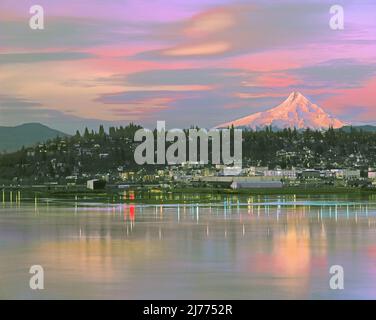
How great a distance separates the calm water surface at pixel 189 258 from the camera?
28078mm

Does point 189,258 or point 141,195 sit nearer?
point 189,258

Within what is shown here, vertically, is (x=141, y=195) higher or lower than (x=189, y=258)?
lower

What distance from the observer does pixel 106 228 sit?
52.3 m

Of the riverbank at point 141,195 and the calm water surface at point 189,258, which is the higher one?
the calm water surface at point 189,258

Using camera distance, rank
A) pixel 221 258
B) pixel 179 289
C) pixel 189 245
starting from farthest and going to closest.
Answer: pixel 189 245, pixel 221 258, pixel 179 289

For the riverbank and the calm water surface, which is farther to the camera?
the riverbank

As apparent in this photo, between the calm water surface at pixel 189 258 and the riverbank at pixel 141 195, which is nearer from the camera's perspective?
the calm water surface at pixel 189 258

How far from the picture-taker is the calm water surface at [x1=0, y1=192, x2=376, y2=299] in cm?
2808

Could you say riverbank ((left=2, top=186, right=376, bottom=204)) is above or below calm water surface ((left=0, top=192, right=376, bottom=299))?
below

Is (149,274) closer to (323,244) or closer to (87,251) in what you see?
(87,251)

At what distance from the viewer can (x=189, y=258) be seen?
36500mm
